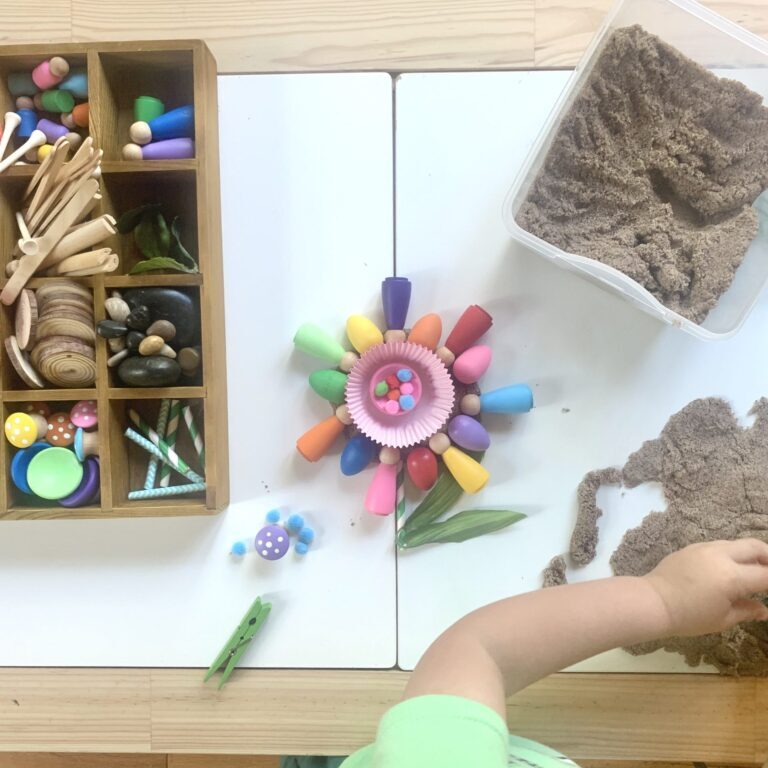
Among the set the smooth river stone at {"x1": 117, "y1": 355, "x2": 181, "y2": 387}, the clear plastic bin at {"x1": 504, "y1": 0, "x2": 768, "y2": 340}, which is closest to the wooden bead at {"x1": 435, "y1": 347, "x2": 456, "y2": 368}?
the clear plastic bin at {"x1": 504, "y1": 0, "x2": 768, "y2": 340}

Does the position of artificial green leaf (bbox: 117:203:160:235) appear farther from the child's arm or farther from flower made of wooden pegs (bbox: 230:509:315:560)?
the child's arm

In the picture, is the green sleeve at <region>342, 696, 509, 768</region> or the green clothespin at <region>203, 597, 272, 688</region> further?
the green clothespin at <region>203, 597, 272, 688</region>

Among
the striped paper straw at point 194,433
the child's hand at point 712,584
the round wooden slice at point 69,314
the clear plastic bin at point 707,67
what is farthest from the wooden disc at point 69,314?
the child's hand at point 712,584

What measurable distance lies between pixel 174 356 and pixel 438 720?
33 centimetres

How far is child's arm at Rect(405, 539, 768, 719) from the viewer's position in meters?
0.45

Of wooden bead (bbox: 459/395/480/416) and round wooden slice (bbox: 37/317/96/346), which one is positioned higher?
round wooden slice (bbox: 37/317/96/346)

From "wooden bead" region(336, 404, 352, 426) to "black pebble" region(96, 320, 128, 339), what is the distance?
0.18 metres

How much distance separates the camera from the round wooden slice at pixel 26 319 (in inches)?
21.9

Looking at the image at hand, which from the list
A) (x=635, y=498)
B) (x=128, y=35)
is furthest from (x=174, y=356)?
(x=635, y=498)

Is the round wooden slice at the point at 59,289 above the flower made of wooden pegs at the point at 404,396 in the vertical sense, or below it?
above

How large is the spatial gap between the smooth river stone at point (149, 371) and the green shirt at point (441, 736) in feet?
0.99

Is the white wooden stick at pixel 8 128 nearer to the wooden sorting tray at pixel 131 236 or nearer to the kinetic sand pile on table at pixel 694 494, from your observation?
the wooden sorting tray at pixel 131 236

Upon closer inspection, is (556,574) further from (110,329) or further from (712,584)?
(110,329)

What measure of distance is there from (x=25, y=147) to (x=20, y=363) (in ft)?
0.55
